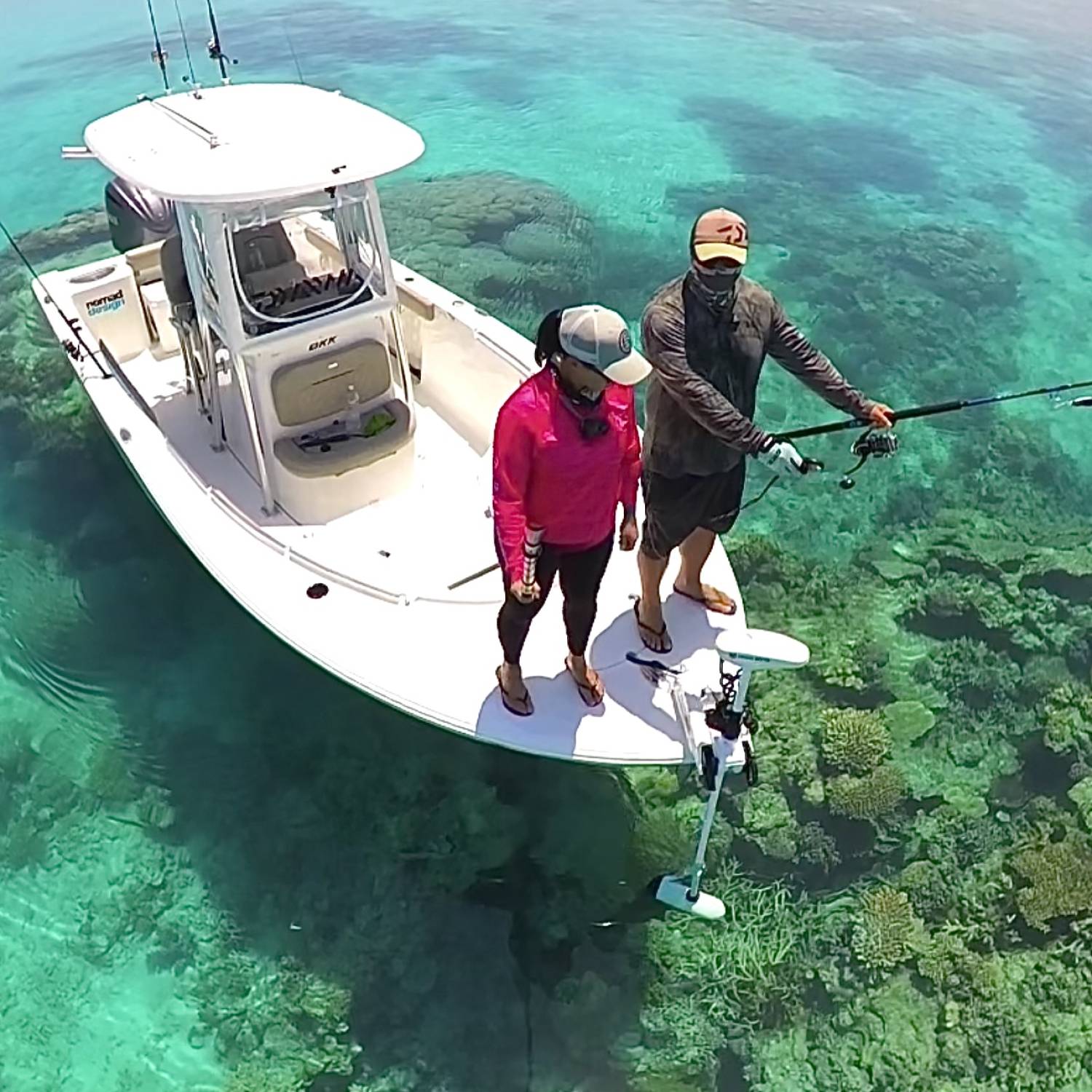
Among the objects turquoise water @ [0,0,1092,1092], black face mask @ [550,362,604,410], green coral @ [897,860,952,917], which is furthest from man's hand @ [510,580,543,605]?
green coral @ [897,860,952,917]

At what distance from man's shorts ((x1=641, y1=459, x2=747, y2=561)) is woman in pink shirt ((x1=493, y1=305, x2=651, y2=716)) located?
32 cm

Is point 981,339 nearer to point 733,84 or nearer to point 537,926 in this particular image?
point 537,926

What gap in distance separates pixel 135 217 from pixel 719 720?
5.60 m

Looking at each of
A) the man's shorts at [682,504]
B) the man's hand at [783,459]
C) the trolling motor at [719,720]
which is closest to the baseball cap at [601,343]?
the man's hand at [783,459]

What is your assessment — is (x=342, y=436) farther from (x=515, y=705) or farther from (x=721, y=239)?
(x=721, y=239)

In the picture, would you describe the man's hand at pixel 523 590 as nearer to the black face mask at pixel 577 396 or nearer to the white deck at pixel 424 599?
the black face mask at pixel 577 396

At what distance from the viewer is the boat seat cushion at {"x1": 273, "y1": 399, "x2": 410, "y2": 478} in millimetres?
5160

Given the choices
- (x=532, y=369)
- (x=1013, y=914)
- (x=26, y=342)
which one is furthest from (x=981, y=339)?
(x=26, y=342)

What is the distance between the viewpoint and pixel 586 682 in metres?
3.97

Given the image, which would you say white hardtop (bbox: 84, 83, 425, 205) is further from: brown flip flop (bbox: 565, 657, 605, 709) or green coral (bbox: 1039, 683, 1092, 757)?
green coral (bbox: 1039, 683, 1092, 757)

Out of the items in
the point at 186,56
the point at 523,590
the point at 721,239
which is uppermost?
the point at 721,239

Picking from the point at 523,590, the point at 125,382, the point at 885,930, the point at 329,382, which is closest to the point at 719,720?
the point at 523,590

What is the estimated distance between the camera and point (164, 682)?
17.9 ft

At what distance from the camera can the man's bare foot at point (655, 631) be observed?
13.6 ft
